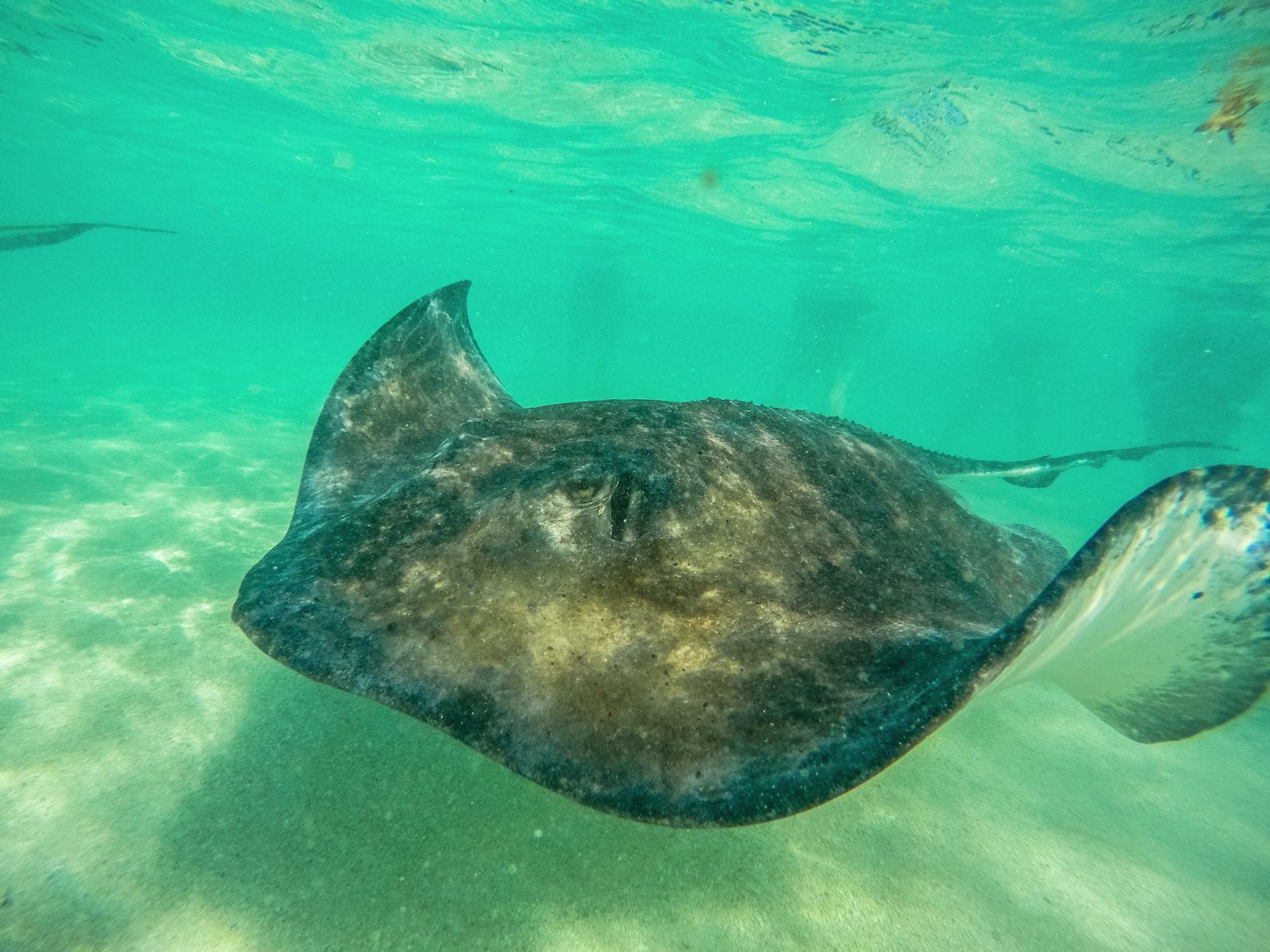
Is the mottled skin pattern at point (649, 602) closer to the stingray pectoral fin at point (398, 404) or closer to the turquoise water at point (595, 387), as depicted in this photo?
the stingray pectoral fin at point (398, 404)

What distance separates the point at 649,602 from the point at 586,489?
0.68 m

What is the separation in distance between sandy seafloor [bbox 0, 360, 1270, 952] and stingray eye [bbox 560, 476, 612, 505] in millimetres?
2379

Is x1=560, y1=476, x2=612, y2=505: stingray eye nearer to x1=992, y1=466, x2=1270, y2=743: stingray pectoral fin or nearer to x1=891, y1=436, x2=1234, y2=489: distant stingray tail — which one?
x1=992, y1=466, x2=1270, y2=743: stingray pectoral fin

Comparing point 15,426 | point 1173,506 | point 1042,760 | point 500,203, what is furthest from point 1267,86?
point 500,203

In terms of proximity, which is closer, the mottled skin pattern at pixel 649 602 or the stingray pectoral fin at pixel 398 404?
the mottled skin pattern at pixel 649 602

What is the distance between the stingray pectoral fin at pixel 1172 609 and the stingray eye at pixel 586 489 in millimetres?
1751

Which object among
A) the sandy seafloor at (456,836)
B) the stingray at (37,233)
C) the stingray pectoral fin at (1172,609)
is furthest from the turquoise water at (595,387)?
the stingray at (37,233)

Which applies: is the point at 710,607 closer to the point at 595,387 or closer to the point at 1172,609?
the point at 1172,609

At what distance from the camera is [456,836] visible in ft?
12.3

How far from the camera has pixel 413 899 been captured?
129 inches

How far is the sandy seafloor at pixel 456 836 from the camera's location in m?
3.22

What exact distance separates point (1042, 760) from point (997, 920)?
268 cm

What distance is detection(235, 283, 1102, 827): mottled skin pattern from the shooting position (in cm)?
200

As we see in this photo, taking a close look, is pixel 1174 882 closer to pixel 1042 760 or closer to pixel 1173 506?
pixel 1042 760
